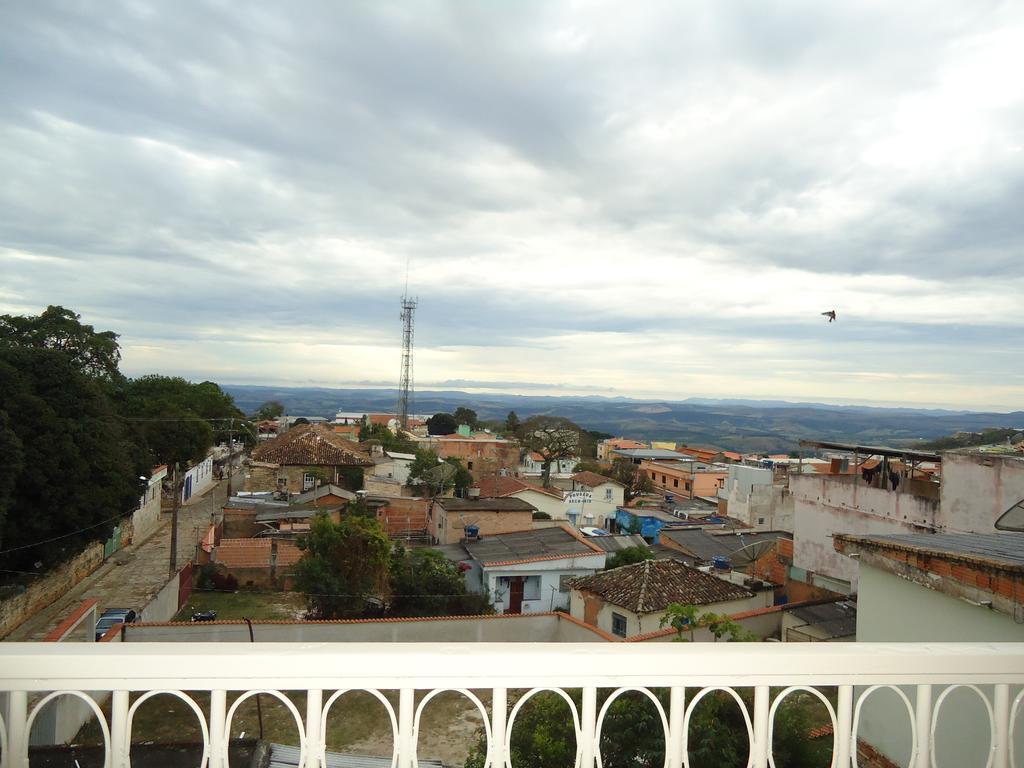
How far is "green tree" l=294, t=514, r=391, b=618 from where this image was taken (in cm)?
1363

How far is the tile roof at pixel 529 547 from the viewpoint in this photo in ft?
55.4

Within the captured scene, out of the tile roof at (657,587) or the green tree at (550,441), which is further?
the green tree at (550,441)

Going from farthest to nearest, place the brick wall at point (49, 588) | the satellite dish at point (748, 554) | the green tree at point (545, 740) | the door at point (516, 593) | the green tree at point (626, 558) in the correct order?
the satellite dish at point (748, 554) < the green tree at point (626, 558) < the door at point (516, 593) < the brick wall at point (49, 588) < the green tree at point (545, 740)

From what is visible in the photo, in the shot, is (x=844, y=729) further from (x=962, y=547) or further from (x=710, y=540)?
(x=710, y=540)

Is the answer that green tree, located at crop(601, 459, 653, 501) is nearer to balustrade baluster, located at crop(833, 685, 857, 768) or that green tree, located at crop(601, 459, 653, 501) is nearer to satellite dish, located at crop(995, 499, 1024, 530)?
satellite dish, located at crop(995, 499, 1024, 530)

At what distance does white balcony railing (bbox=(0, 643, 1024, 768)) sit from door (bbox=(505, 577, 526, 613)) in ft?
50.5

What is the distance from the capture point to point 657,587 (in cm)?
1323

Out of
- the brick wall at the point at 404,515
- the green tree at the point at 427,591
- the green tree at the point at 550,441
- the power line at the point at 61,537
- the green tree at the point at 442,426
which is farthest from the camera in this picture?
the green tree at the point at 442,426

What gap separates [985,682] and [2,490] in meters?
15.0

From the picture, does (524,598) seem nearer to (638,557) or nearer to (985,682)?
(638,557)

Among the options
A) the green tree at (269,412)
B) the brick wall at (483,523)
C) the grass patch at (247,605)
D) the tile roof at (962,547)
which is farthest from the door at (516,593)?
Result: the green tree at (269,412)

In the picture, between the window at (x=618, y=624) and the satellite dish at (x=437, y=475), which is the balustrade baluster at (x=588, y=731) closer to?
the window at (x=618, y=624)

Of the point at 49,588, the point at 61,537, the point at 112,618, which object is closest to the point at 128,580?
the point at 49,588

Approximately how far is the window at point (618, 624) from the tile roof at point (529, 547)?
363 centimetres
